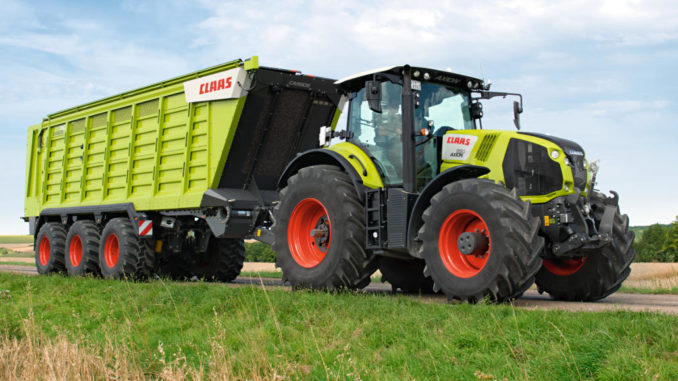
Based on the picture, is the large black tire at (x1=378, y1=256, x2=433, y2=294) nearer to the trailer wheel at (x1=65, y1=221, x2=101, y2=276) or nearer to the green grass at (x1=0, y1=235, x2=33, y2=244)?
the trailer wheel at (x1=65, y1=221, x2=101, y2=276)

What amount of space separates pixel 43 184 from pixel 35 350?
35.8 ft

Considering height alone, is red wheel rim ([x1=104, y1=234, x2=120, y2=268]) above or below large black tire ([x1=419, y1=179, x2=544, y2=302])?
below

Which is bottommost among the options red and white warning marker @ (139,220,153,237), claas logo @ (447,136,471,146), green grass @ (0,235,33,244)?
green grass @ (0,235,33,244)

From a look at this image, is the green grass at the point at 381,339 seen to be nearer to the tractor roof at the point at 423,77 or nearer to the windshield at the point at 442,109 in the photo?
the windshield at the point at 442,109

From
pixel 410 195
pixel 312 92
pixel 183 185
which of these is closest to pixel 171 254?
pixel 183 185

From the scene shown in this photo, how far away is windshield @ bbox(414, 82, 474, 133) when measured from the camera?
8539 millimetres

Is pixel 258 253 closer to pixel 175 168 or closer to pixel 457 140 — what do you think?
pixel 175 168

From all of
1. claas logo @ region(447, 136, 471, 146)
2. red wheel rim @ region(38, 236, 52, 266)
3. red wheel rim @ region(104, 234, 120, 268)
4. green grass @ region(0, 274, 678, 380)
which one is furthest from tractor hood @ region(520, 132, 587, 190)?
red wheel rim @ region(38, 236, 52, 266)

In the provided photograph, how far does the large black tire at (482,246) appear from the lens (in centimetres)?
679

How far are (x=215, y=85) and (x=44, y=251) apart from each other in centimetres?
770

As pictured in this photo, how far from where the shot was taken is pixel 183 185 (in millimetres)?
11969

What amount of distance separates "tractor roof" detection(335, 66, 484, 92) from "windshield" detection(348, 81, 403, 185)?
0.24 m

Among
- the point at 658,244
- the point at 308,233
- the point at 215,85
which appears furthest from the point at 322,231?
the point at 658,244

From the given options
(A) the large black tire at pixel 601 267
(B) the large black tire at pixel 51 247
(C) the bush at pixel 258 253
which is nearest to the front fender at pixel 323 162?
(A) the large black tire at pixel 601 267
